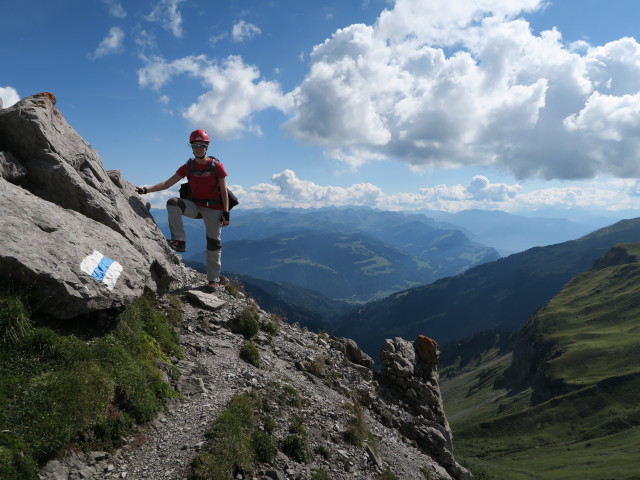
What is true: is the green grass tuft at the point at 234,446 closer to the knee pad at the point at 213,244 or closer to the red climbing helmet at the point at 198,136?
the knee pad at the point at 213,244

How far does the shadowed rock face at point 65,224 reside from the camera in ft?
34.0

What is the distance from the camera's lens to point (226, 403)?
1230 cm

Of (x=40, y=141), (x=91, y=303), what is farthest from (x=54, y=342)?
(x=40, y=141)

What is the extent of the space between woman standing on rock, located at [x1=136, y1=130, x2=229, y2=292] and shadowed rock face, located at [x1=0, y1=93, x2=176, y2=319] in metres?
1.56

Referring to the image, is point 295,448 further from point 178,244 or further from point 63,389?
point 178,244

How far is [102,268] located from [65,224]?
6.17ft

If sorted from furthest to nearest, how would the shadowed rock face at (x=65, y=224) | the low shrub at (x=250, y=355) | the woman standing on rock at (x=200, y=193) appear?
the woman standing on rock at (x=200, y=193), the low shrub at (x=250, y=355), the shadowed rock face at (x=65, y=224)

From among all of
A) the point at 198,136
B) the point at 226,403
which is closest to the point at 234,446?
the point at 226,403

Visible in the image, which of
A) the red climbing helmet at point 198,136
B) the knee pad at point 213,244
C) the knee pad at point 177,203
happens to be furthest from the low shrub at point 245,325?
the red climbing helmet at point 198,136

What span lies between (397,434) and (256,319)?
360 inches

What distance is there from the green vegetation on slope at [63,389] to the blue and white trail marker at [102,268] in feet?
4.12

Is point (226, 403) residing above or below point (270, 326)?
below

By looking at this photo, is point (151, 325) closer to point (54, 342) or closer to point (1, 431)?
point (54, 342)

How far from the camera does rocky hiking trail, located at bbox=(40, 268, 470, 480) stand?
9125 mm
